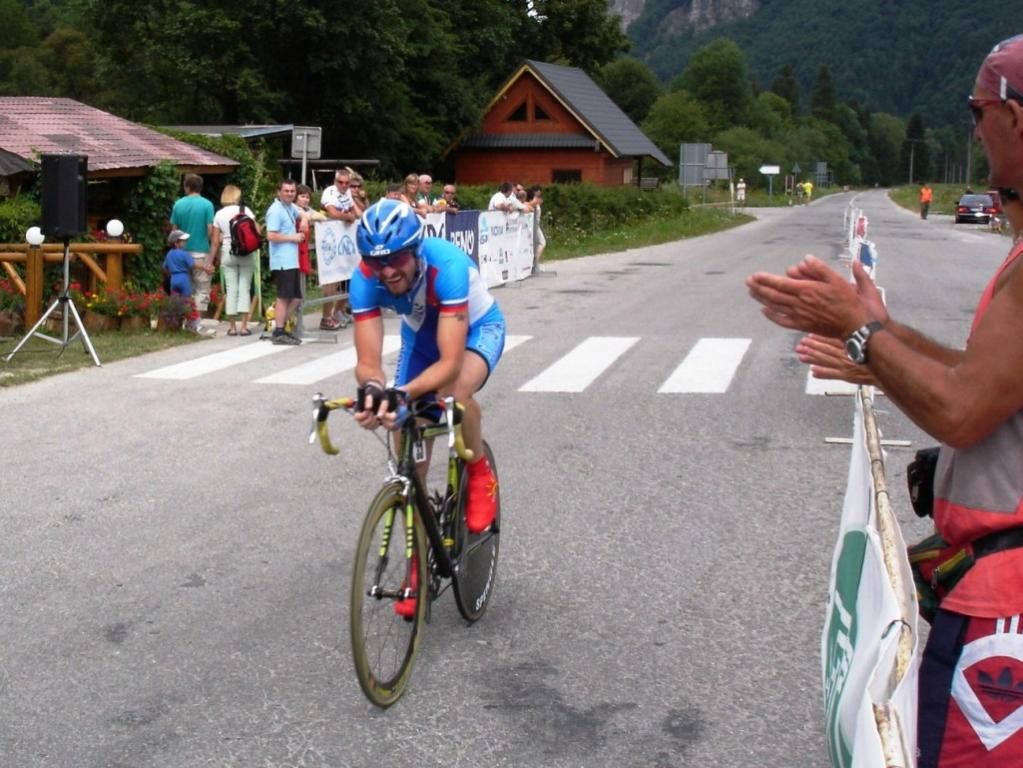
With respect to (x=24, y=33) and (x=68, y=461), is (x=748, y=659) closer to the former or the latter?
(x=68, y=461)

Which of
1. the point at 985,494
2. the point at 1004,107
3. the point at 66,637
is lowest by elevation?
the point at 66,637

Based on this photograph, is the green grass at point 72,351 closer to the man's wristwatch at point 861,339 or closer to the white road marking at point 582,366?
the white road marking at point 582,366

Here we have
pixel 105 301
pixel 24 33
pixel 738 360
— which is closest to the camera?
pixel 738 360

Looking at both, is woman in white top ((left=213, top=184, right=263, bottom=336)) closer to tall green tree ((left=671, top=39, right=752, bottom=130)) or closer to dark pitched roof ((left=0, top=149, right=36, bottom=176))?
dark pitched roof ((left=0, top=149, right=36, bottom=176))

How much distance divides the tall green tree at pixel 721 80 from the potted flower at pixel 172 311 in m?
139

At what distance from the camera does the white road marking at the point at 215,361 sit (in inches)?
512

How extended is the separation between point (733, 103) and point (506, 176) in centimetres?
9238

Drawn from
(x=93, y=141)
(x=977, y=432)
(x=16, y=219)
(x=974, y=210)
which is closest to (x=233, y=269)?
(x=16, y=219)

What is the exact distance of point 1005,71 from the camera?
94.7 inches

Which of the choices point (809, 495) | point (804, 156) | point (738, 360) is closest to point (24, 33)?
point (738, 360)

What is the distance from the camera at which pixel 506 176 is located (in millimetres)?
66562

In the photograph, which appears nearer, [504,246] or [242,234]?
[242,234]

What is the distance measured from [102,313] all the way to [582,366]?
253 inches

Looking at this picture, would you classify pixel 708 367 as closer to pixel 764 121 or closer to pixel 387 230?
pixel 387 230
